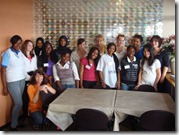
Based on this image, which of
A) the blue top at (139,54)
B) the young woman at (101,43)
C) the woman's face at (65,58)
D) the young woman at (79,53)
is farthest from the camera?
the young woman at (101,43)

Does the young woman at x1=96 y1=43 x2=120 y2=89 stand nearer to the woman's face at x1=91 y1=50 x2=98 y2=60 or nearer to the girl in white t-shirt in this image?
the woman's face at x1=91 y1=50 x2=98 y2=60

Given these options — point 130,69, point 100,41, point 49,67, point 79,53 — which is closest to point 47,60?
point 49,67

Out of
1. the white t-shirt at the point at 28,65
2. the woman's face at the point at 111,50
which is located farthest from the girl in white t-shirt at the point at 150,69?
the white t-shirt at the point at 28,65

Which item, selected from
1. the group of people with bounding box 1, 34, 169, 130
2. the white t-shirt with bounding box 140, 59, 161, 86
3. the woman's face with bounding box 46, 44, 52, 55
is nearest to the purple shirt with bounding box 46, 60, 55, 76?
the group of people with bounding box 1, 34, 169, 130

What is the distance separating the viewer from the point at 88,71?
362 cm

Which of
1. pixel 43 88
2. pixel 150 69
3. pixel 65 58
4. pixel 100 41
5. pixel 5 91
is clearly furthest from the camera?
pixel 100 41

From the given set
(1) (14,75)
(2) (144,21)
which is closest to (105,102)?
(1) (14,75)

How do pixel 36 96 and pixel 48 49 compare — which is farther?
pixel 48 49

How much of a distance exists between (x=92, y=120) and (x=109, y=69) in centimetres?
141

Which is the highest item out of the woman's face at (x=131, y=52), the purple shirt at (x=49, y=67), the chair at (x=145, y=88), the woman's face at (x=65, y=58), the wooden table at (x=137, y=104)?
the woman's face at (x=131, y=52)

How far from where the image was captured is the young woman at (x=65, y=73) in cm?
354

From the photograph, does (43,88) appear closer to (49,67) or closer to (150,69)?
(49,67)

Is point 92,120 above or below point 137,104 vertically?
below

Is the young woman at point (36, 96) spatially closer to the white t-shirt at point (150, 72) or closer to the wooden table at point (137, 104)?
the wooden table at point (137, 104)
